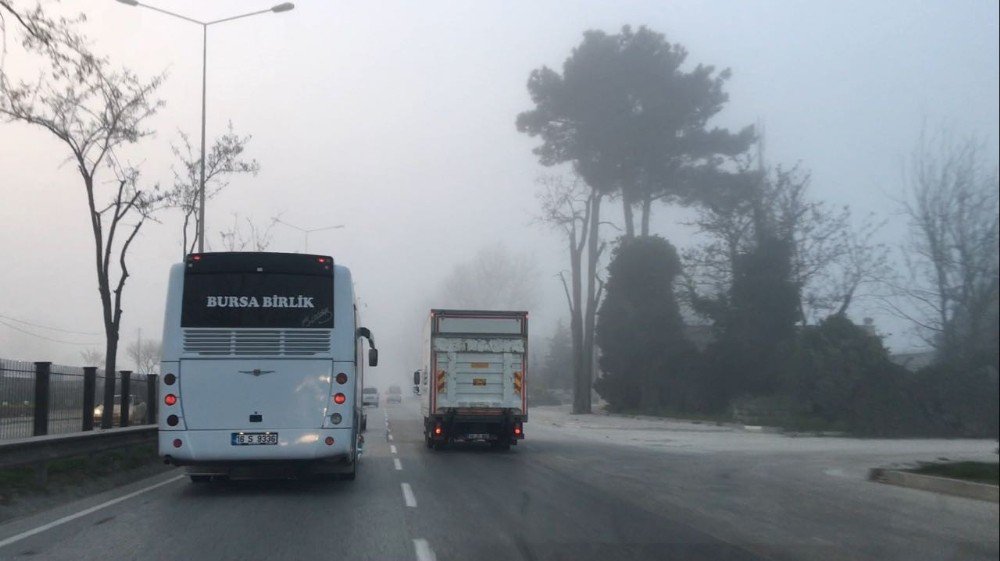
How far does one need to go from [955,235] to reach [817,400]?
89.6ft

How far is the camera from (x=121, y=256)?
26.6 m

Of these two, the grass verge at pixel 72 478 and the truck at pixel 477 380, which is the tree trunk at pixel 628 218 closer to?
the truck at pixel 477 380

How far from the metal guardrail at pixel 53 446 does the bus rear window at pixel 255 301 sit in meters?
2.74

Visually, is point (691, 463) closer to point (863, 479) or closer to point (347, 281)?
point (863, 479)

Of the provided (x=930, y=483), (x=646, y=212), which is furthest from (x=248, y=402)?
(x=646, y=212)

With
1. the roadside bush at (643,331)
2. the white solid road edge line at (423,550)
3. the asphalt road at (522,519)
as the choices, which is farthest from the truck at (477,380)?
the roadside bush at (643,331)

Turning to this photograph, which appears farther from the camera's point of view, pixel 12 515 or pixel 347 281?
pixel 347 281

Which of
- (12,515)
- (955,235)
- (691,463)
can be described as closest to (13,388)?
(12,515)

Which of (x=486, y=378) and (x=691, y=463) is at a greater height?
(x=486, y=378)

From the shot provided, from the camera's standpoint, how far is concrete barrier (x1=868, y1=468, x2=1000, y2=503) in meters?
13.2

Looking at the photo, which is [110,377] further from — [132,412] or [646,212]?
[646,212]

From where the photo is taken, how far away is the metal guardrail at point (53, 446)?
47.9 feet

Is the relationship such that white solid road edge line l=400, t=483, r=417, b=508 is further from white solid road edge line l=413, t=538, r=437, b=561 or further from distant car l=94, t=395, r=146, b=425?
distant car l=94, t=395, r=146, b=425

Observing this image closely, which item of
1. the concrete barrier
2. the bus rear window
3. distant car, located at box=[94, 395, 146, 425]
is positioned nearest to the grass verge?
the bus rear window
